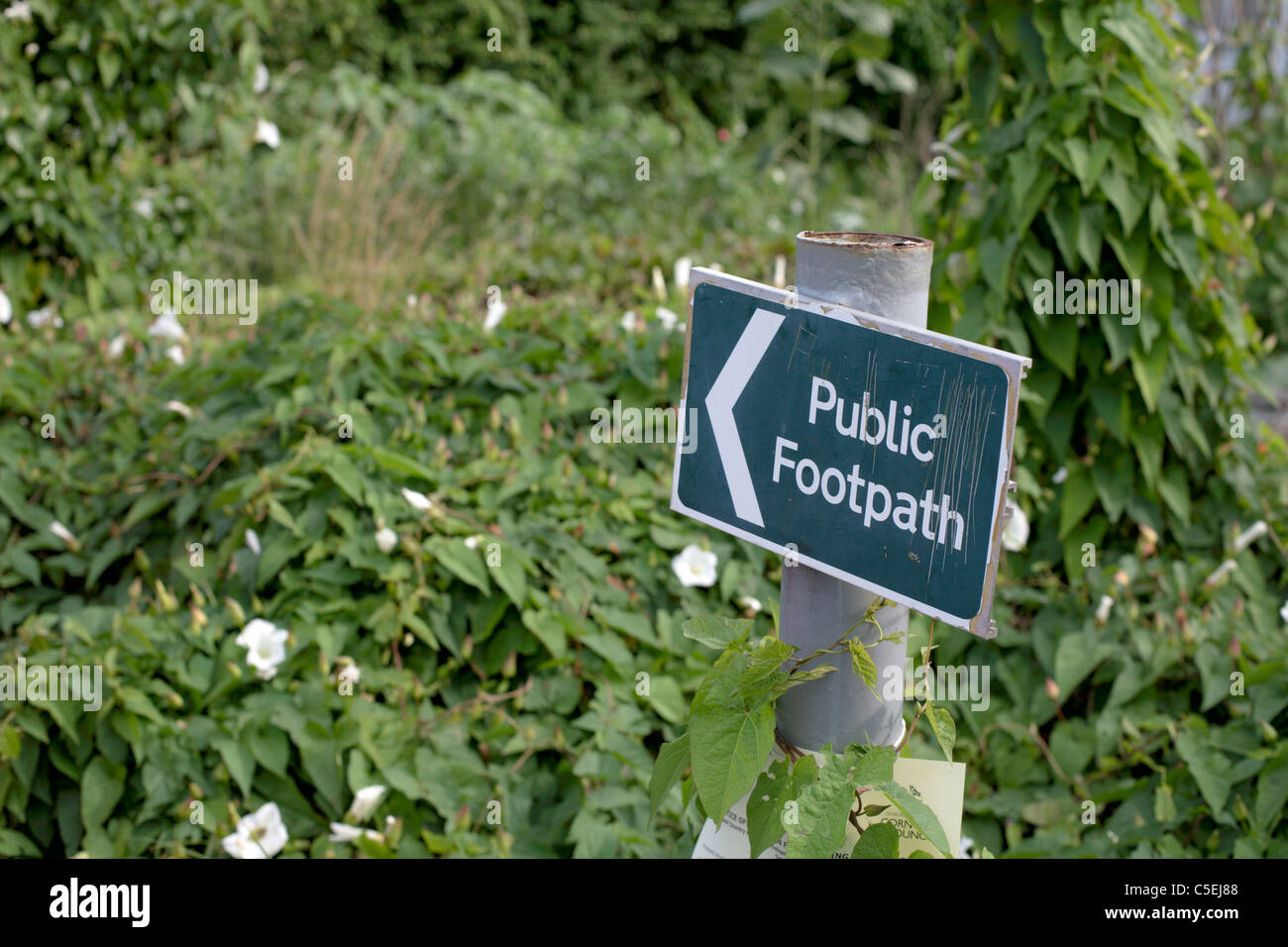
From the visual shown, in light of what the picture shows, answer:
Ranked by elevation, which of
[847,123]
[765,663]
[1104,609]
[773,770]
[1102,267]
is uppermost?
[847,123]

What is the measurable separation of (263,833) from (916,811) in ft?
4.44

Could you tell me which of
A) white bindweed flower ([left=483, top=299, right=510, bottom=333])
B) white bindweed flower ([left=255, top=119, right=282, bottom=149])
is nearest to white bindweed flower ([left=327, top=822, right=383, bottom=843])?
white bindweed flower ([left=483, top=299, right=510, bottom=333])

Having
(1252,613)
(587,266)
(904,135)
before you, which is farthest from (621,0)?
(1252,613)

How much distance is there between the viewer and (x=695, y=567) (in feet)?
8.12

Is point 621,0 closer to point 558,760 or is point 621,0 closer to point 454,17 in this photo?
point 454,17

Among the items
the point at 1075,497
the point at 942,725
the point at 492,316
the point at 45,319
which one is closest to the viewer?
the point at 942,725

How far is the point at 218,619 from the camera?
2283mm

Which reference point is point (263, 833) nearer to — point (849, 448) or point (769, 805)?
point (769, 805)

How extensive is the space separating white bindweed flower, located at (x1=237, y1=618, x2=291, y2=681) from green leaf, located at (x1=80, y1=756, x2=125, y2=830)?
29cm

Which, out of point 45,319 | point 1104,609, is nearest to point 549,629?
point 1104,609

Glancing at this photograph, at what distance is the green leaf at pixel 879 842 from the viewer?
3.43 feet

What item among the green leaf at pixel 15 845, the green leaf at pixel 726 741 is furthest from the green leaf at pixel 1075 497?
the green leaf at pixel 15 845

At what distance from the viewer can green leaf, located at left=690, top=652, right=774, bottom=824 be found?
1.06 meters
